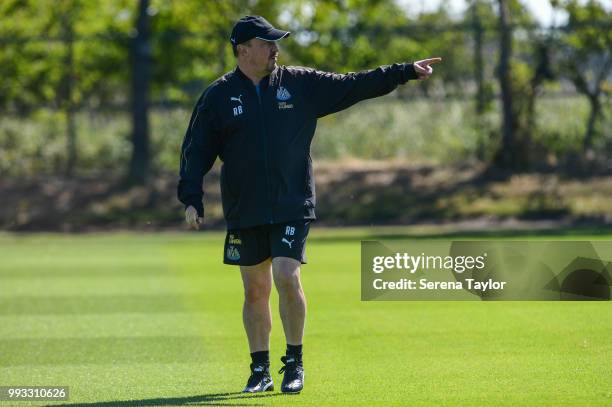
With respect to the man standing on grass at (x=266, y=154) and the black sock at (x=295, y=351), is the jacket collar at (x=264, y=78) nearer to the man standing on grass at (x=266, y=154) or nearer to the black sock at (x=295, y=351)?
the man standing on grass at (x=266, y=154)

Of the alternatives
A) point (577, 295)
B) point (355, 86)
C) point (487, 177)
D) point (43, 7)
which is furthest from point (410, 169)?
point (355, 86)

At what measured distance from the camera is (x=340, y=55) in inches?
985

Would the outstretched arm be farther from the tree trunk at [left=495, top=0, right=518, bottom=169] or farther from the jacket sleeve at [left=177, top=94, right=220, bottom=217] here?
the tree trunk at [left=495, top=0, right=518, bottom=169]

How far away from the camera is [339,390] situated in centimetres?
726

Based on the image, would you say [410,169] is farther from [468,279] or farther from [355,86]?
[355,86]

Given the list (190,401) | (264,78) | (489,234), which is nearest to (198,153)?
(264,78)

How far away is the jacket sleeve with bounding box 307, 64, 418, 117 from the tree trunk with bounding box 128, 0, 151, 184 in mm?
17737

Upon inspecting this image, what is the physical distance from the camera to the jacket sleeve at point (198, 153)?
729cm

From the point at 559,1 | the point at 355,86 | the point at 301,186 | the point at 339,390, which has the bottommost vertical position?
the point at 339,390

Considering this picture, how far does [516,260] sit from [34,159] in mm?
18138

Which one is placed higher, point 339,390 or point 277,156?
point 277,156

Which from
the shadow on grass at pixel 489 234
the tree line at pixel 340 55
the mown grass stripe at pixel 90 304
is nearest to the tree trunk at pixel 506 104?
the tree line at pixel 340 55

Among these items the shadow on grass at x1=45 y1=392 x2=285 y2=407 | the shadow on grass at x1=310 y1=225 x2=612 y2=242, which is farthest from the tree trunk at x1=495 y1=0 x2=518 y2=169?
the shadow on grass at x1=45 y1=392 x2=285 y2=407

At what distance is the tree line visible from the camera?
24312 millimetres
